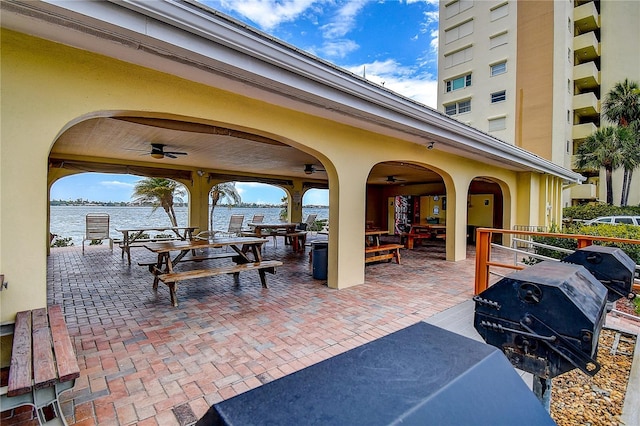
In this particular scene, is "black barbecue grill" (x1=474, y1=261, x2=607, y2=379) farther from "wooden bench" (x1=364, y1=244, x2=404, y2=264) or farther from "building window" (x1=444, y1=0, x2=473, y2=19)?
"building window" (x1=444, y1=0, x2=473, y2=19)

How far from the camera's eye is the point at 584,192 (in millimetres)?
21234

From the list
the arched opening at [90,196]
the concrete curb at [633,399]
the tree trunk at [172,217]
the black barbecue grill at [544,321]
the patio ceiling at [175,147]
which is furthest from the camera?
the tree trunk at [172,217]

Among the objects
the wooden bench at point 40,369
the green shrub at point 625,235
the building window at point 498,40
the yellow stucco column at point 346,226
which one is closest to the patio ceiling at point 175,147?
the yellow stucco column at point 346,226

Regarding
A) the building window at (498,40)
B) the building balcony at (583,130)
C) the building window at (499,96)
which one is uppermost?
the building window at (498,40)

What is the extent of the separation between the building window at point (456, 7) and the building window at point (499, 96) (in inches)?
308

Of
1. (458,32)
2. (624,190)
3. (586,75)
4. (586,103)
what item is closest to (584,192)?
(624,190)

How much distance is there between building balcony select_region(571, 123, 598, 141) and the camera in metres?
21.6

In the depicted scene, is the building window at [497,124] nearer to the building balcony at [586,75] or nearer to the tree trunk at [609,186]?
the building balcony at [586,75]

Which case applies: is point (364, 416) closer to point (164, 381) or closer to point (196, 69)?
point (164, 381)

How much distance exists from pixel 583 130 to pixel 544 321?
27.6 metres

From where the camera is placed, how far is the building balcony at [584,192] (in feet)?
69.2

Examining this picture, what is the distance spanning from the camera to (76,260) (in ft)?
26.2

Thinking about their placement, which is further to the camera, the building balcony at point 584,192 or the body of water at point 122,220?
the building balcony at point 584,192

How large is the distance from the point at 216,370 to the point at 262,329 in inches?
35.8
